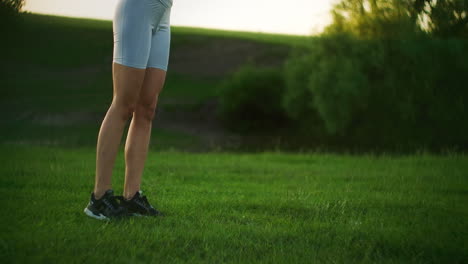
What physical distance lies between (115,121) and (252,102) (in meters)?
34.5

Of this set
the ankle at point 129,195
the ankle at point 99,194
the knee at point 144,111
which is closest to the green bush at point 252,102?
the knee at point 144,111

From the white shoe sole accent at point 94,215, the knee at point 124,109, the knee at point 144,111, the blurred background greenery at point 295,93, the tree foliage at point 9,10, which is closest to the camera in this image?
the white shoe sole accent at point 94,215

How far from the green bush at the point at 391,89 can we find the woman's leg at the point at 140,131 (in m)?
21.1

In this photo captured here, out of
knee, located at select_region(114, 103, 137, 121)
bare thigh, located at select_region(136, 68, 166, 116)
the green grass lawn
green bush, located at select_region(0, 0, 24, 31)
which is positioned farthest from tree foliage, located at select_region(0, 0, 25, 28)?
knee, located at select_region(114, 103, 137, 121)

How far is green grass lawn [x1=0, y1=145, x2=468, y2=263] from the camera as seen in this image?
9.79ft

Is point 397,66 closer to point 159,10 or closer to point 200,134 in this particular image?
point 200,134

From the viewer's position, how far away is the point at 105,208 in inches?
147

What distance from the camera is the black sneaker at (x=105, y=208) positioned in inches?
146

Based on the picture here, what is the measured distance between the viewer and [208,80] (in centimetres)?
4747

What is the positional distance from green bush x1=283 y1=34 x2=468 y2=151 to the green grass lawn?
19.0m

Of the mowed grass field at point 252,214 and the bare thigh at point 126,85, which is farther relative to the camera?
the bare thigh at point 126,85

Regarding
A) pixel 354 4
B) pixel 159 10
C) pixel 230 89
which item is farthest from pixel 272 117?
pixel 159 10

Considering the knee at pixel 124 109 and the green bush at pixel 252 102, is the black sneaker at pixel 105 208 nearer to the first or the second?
the knee at pixel 124 109

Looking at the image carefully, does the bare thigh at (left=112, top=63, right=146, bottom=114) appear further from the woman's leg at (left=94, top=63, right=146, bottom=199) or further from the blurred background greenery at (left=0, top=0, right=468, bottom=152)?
the blurred background greenery at (left=0, top=0, right=468, bottom=152)
